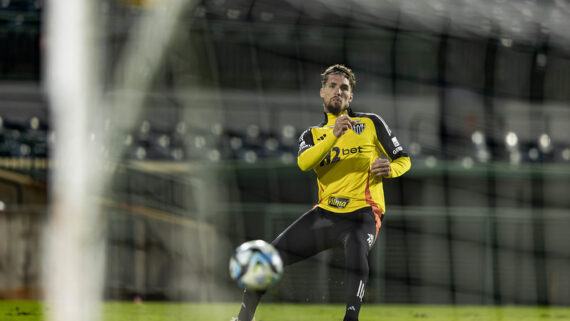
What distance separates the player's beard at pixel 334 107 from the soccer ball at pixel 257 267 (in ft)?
3.41

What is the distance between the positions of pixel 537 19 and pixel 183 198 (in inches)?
238

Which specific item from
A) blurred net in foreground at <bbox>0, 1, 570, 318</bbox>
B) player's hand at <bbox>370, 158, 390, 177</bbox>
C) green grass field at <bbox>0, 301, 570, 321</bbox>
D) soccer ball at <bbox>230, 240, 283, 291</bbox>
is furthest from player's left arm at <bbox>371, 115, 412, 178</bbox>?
blurred net in foreground at <bbox>0, 1, 570, 318</bbox>

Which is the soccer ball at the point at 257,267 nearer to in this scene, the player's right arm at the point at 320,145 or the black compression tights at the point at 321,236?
the black compression tights at the point at 321,236

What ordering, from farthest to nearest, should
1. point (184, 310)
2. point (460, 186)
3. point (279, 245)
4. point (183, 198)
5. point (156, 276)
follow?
point (460, 186), point (183, 198), point (156, 276), point (184, 310), point (279, 245)

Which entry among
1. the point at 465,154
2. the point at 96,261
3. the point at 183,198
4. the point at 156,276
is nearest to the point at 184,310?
the point at 156,276

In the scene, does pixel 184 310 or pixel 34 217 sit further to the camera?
pixel 34 217

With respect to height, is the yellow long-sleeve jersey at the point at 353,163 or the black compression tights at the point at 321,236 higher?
the yellow long-sleeve jersey at the point at 353,163

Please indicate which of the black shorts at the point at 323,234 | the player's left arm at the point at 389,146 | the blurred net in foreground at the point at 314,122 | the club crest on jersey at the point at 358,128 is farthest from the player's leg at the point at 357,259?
the blurred net in foreground at the point at 314,122

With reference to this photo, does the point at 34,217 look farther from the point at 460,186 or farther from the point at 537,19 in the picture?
the point at 537,19

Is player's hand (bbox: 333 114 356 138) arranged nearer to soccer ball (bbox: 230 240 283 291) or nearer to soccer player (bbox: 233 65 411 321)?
soccer player (bbox: 233 65 411 321)

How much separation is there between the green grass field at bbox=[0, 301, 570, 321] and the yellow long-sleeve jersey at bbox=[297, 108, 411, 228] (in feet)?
11.4

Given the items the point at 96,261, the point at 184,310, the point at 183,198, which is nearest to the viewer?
the point at 96,261

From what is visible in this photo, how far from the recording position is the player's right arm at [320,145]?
463 centimetres

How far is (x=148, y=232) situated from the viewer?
11.1 metres
